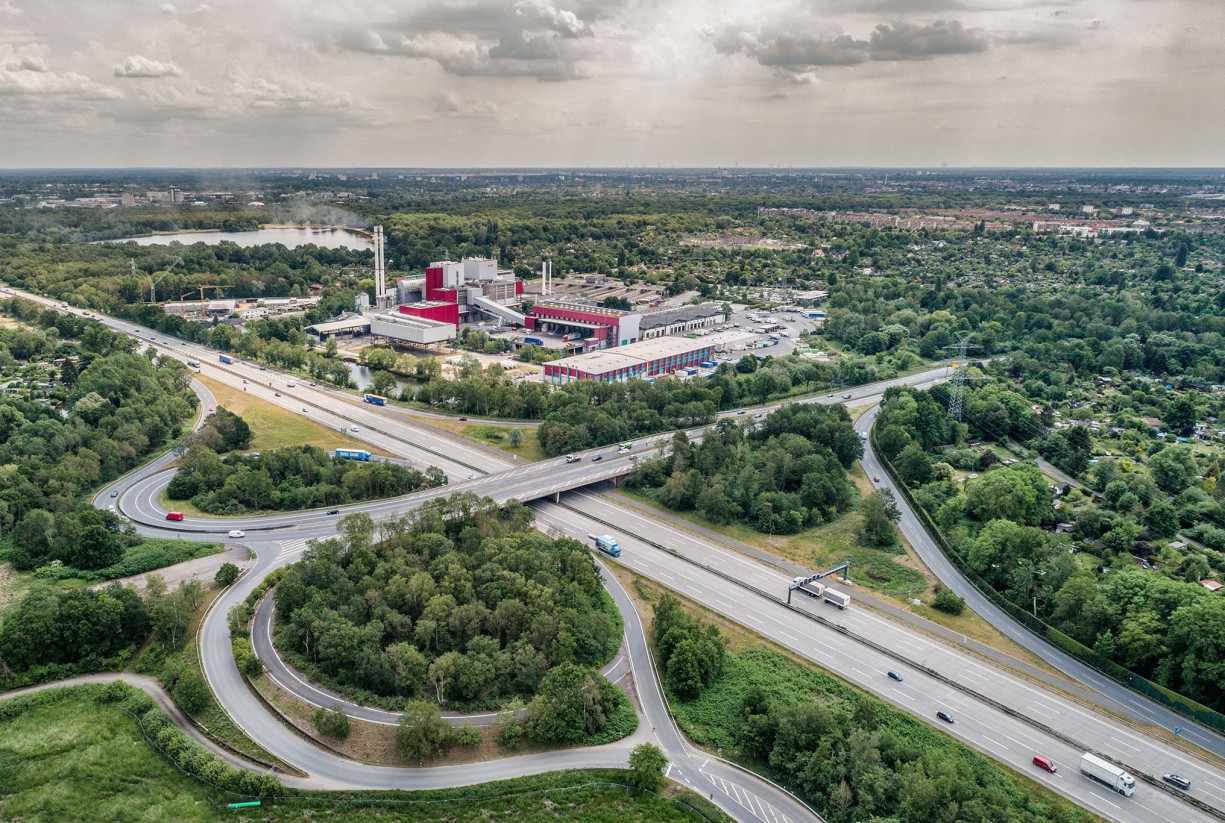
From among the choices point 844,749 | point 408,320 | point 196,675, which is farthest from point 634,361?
point 844,749

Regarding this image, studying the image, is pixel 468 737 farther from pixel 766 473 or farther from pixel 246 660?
pixel 766 473

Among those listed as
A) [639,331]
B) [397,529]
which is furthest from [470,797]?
[639,331]

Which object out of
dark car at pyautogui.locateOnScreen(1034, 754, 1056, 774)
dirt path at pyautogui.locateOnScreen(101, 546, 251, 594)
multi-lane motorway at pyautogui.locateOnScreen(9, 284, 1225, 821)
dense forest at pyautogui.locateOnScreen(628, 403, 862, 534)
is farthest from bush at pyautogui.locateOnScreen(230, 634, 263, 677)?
dark car at pyautogui.locateOnScreen(1034, 754, 1056, 774)

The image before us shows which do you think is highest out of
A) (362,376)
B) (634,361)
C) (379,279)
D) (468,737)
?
(379,279)

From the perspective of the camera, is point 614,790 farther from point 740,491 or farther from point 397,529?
point 740,491

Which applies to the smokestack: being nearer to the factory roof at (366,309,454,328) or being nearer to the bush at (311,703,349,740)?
the factory roof at (366,309,454,328)

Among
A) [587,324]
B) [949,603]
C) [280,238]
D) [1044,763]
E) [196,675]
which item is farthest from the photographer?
[280,238]
